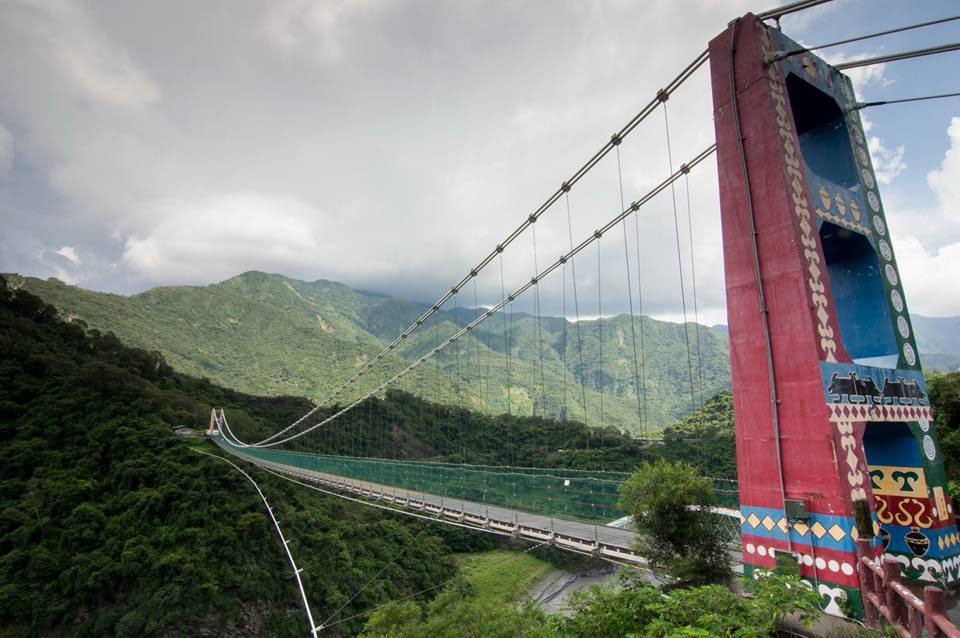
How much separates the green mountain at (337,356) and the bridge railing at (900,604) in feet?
108

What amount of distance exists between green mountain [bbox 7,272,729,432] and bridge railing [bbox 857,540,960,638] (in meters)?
33.0

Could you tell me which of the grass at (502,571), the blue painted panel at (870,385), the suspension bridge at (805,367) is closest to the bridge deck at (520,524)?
the suspension bridge at (805,367)

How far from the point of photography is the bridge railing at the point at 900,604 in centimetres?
191

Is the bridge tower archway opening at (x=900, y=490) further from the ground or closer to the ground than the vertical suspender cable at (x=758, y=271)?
closer to the ground

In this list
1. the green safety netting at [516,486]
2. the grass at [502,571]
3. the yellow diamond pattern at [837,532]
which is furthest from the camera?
the grass at [502,571]

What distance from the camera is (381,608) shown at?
13.5 meters

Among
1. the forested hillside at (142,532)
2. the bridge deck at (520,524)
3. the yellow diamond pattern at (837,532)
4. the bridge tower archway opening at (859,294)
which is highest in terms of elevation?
the bridge tower archway opening at (859,294)

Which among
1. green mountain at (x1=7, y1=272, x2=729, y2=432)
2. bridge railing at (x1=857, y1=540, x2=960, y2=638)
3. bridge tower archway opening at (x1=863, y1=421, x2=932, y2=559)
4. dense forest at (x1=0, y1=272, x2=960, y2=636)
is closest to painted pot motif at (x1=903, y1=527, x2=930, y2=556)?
bridge tower archway opening at (x1=863, y1=421, x2=932, y2=559)

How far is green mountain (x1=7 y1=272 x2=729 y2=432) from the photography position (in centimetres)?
5331

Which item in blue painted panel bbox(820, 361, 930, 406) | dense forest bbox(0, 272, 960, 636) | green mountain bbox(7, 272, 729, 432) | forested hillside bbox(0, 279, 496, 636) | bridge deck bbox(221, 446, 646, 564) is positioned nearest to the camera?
blue painted panel bbox(820, 361, 930, 406)

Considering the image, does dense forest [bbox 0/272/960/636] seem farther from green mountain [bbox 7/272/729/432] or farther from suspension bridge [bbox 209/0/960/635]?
green mountain [bbox 7/272/729/432]

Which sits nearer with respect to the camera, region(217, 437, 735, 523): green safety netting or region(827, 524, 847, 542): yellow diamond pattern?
region(827, 524, 847, 542): yellow diamond pattern

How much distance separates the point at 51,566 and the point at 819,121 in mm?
23864

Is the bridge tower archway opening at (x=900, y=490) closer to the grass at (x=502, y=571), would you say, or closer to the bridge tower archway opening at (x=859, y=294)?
the bridge tower archway opening at (x=859, y=294)
